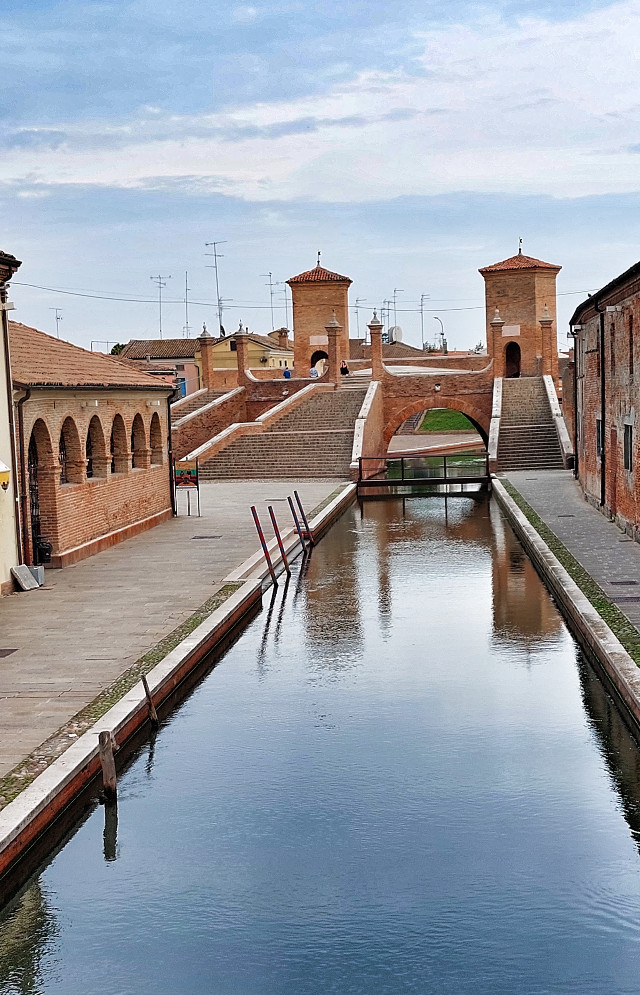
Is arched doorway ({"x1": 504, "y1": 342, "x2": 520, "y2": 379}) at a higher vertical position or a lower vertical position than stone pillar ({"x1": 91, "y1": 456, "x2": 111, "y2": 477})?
higher

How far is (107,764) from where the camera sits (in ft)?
29.2

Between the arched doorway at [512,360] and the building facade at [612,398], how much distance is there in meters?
27.0

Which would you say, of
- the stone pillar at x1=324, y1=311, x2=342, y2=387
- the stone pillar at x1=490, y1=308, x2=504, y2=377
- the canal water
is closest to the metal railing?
the stone pillar at x1=490, y1=308, x2=504, y2=377

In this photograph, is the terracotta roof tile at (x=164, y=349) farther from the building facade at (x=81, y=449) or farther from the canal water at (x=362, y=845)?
the canal water at (x=362, y=845)

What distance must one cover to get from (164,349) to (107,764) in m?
82.0

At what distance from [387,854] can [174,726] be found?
3.50 m

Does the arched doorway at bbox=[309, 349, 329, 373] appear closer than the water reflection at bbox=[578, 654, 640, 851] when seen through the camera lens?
No

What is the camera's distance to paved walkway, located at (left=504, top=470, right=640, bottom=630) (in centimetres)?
1525

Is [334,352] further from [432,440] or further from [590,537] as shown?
[590,537]

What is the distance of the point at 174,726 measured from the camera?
35.9ft

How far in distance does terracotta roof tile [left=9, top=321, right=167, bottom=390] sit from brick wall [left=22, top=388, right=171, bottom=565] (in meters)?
0.24

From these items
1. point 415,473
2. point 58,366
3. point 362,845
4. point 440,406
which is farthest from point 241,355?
point 362,845

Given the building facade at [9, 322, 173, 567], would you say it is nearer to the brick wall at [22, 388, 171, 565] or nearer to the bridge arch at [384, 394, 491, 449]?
the brick wall at [22, 388, 171, 565]

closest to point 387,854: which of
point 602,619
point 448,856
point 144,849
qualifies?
point 448,856
